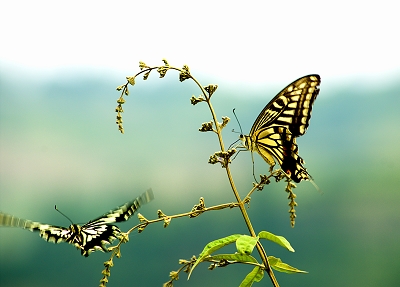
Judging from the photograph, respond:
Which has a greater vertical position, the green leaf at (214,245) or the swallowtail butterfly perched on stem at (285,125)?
the swallowtail butterfly perched on stem at (285,125)

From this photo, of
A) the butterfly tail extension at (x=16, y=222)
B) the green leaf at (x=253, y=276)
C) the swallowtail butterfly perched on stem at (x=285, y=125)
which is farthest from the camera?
the swallowtail butterfly perched on stem at (x=285, y=125)

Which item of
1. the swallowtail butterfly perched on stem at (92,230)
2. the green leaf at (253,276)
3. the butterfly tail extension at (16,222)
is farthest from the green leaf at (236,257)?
the butterfly tail extension at (16,222)

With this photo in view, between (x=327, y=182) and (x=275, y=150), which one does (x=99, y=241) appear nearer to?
(x=275, y=150)

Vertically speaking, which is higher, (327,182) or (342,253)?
(327,182)

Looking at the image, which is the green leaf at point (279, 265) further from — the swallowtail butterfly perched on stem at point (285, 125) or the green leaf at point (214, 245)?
the swallowtail butterfly perched on stem at point (285, 125)

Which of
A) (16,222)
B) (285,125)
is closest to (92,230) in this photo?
(16,222)

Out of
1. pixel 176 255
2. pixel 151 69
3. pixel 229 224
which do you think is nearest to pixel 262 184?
pixel 151 69

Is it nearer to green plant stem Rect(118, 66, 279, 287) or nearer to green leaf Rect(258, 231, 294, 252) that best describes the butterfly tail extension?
green plant stem Rect(118, 66, 279, 287)
